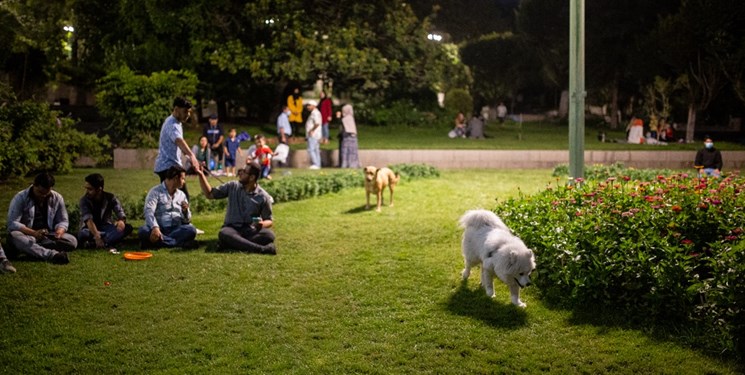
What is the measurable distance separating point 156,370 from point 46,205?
14.5ft

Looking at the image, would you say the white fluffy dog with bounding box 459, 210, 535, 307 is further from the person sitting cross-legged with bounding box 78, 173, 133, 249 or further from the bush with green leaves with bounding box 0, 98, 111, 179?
the bush with green leaves with bounding box 0, 98, 111, 179

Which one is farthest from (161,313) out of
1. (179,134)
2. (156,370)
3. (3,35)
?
(3,35)

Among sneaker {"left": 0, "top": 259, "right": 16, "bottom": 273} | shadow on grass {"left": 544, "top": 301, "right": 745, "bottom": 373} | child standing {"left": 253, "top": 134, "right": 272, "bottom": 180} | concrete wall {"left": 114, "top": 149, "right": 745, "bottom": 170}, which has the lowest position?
shadow on grass {"left": 544, "top": 301, "right": 745, "bottom": 373}

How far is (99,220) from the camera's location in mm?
9664

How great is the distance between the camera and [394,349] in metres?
6.03

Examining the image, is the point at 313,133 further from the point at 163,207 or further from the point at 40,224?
the point at 40,224

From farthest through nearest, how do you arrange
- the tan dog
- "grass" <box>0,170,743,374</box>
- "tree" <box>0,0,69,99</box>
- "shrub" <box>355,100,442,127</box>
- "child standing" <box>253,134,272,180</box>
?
1. "shrub" <box>355,100,442,127</box>
2. "tree" <box>0,0,69,99</box>
3. "child standing" <box>253,134,272,180</box>
4. the tan dog
5. "grass" <box>0,170,743,374</box>

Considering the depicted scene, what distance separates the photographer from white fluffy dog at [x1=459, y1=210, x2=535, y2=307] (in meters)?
6.93

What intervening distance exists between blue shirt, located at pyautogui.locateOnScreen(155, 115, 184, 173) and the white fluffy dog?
437cm

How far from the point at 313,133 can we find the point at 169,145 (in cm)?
1057

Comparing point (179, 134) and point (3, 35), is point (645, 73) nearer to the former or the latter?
point (3, 35)

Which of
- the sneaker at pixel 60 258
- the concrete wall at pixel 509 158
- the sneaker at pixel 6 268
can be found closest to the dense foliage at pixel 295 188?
the sneaker at pixel 60 258

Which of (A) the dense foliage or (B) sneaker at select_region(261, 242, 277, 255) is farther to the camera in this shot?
(A) the dense foliage

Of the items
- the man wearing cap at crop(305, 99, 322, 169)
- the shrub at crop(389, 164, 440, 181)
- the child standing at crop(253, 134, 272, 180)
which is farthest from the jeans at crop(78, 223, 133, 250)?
the man wearing cap at crop(305, 99, 322, 169)
